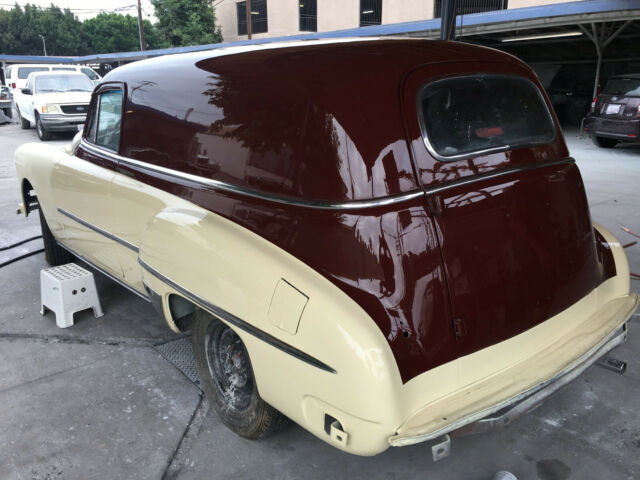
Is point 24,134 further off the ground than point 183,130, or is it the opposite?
point 183,130

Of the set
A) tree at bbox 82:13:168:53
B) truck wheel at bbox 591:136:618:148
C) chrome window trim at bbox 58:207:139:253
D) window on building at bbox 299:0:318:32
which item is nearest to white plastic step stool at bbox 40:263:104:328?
chrome window trim at bbox 58:207:139:253

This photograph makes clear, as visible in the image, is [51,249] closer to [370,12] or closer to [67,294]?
[67,294]

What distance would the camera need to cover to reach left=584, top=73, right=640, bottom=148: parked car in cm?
Result: 1034

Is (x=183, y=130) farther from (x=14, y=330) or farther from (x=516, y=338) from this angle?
(x=14, y=330)

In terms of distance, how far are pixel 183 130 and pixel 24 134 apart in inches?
600

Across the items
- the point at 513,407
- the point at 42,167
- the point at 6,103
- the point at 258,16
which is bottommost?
the point at 513,407

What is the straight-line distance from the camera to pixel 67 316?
150 inches

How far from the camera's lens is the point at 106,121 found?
3.62m

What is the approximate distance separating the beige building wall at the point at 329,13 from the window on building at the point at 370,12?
24 cm

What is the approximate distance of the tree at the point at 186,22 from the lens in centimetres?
3250

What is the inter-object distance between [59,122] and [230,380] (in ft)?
40.7

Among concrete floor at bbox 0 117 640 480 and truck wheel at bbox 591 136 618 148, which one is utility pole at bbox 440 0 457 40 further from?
truck wheel at bbox 591 136 618 148

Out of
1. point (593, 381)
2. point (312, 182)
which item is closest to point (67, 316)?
point (312, 182)

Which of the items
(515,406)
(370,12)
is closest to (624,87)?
(515,406)
